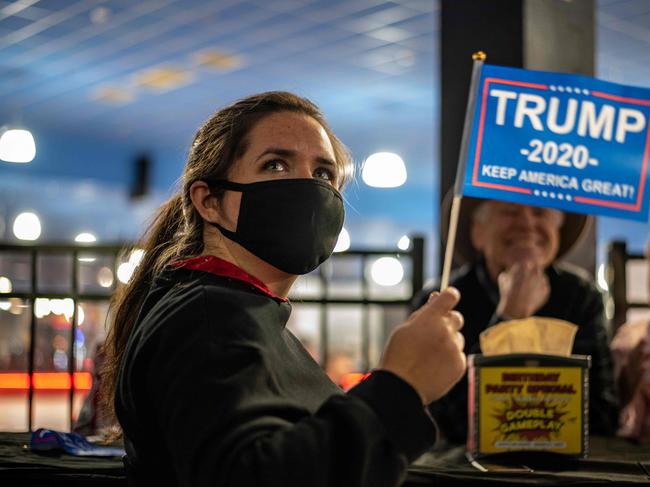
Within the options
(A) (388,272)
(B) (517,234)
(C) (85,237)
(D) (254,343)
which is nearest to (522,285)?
(B) (517,234)

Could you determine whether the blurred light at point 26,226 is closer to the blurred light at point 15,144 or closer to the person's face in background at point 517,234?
the blurred light at point 15,144

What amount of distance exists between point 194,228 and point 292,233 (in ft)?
0.54

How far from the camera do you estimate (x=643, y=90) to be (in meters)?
1.59

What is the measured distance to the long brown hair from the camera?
1.21 meters

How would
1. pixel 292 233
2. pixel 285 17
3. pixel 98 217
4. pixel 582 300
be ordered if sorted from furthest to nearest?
1. pixel 98 217
2. pixel 285 17
3. pixel 582 300
4. pixel 292 233

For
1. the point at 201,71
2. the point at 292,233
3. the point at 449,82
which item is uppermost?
the point at 201,71

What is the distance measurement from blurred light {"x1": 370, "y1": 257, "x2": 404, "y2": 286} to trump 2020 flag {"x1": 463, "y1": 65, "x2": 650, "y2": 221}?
37.0 ft

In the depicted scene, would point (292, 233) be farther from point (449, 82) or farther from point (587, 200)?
point (449, 82)

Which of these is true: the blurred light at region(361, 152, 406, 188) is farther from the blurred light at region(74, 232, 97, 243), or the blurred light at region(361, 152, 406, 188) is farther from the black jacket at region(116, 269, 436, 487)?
the blurred light at region(74, 232, 97, 243)

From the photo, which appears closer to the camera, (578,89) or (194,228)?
(194,228)

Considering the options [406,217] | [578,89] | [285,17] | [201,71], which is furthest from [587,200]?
[406,217]

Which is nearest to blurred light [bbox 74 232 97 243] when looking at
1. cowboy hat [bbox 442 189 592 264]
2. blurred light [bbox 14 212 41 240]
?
blurred light [bbox 14 212 41 240]

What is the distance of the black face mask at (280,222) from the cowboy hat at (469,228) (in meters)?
1.52

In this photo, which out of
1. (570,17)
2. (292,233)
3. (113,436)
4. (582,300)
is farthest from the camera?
(570,17)
